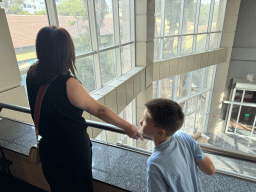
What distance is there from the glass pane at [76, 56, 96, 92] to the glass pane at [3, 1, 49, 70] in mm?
952

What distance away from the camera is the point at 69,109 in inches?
43.9

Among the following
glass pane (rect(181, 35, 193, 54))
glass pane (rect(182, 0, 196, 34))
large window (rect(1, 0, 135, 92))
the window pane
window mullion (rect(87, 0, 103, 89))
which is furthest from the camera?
the window pane

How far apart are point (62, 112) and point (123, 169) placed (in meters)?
1.06

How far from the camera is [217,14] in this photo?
30.5 feet

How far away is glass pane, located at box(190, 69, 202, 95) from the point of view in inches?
387

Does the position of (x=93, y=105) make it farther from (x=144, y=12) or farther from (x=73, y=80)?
(x=144, y=12)

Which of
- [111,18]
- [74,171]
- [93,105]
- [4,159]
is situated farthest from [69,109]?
[111,18]

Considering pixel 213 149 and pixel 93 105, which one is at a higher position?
pixel 93 105

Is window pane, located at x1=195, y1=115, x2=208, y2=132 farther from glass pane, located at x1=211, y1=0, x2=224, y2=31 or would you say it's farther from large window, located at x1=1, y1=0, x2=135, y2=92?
large window, located at x1=1, y1=0, x2=135, y2=92

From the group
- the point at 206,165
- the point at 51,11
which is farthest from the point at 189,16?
the point at 206,165

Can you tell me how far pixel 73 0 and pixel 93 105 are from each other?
10.1ft

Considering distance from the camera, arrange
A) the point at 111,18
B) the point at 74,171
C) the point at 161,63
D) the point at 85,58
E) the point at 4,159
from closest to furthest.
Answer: the point at 74,171 < the point at 4,159 < the point at 85,58 < the point at 111,18 < the point at 161,63

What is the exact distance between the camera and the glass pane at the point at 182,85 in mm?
9125

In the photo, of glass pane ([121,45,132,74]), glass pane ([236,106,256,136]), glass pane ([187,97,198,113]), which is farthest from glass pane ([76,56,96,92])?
glass pane ([236,106,256,136])
